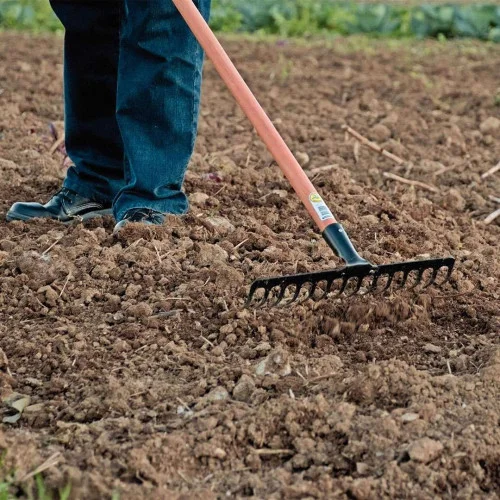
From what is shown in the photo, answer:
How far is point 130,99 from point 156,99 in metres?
0.09

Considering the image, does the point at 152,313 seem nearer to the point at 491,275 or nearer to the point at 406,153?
the point at 491,275

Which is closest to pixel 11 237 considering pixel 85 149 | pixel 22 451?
pixel 85 149

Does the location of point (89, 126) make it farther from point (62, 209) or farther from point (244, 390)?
point (244, 390)

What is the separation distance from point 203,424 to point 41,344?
0.68 m

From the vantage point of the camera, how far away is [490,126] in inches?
210

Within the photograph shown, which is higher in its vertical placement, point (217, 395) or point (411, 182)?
point (217, 395)

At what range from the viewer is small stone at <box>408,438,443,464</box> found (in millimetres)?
2189

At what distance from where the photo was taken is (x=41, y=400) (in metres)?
2.55

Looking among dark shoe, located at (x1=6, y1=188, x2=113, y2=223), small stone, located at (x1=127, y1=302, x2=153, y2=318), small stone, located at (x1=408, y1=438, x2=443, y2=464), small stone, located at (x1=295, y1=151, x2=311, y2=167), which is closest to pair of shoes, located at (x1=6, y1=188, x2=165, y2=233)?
dark shoe, located at (x1=6, y1=188, x2=113, y2=223)

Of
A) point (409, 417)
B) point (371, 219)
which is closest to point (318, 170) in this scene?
point (371, 219)

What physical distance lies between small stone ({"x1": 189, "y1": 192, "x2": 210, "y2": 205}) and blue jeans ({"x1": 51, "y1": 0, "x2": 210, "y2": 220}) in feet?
0.50

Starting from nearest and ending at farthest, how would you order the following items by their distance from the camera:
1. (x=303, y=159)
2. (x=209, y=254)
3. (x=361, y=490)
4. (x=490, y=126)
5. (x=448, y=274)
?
(x=361, y=490), (x=448, y=274), (x=209, y=254), (x=303, y=159), (x=490, y=126)

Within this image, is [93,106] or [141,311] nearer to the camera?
[141,311]

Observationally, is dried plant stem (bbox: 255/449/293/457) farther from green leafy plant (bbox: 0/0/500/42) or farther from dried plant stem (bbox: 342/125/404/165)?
green leafy plant (bbox: 0/0/500/42)
